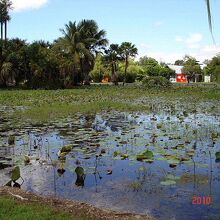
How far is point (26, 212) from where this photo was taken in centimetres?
473

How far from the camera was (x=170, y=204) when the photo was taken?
5.59 m

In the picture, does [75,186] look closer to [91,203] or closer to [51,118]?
[91,203]

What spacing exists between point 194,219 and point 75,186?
7.16ft

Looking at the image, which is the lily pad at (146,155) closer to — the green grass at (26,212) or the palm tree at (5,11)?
the green grass at (26,212)

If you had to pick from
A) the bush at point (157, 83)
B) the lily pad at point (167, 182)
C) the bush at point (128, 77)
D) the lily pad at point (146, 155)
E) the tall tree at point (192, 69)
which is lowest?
the lily pad at point (167, 182)

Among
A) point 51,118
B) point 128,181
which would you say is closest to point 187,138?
point 128,181

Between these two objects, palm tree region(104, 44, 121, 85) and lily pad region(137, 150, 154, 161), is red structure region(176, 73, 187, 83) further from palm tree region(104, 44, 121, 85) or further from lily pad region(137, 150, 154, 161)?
A: lily pad region(137, 150, 154, 161)
